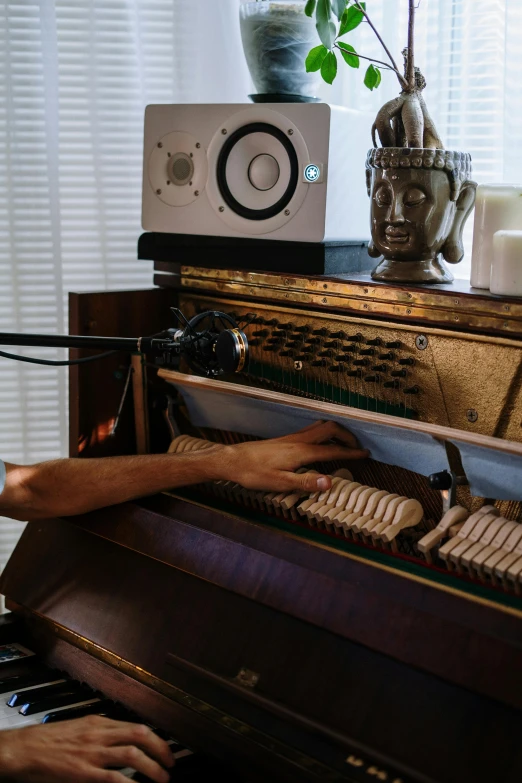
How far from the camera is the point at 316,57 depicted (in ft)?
6.39

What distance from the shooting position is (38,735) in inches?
56.9

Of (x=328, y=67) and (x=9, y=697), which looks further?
(x=328, y=67)

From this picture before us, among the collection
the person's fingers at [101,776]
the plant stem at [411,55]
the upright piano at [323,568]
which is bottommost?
the person's fingers at [101,776]

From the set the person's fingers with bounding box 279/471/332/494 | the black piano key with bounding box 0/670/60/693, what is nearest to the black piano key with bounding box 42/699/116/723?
the black piano key with bounding box 0/670/60/693


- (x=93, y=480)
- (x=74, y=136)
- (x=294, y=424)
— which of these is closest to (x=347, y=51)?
(x=294, y=424)

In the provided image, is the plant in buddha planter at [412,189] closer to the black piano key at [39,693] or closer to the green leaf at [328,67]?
the green leaf at [328,67]

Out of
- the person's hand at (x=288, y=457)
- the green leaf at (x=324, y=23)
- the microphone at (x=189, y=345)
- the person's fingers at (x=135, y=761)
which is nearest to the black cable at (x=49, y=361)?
the microphone at (x=189, y=345)

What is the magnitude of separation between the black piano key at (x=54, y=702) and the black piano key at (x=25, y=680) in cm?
8

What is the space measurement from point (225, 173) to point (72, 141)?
994mm

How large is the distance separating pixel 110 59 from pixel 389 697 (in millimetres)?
2129

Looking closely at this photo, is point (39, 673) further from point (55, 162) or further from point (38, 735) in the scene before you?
point (55, 162)

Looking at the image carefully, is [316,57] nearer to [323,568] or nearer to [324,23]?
[324,23]

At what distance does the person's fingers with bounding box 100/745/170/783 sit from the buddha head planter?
955mm

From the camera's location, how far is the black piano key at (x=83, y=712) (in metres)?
1.62
